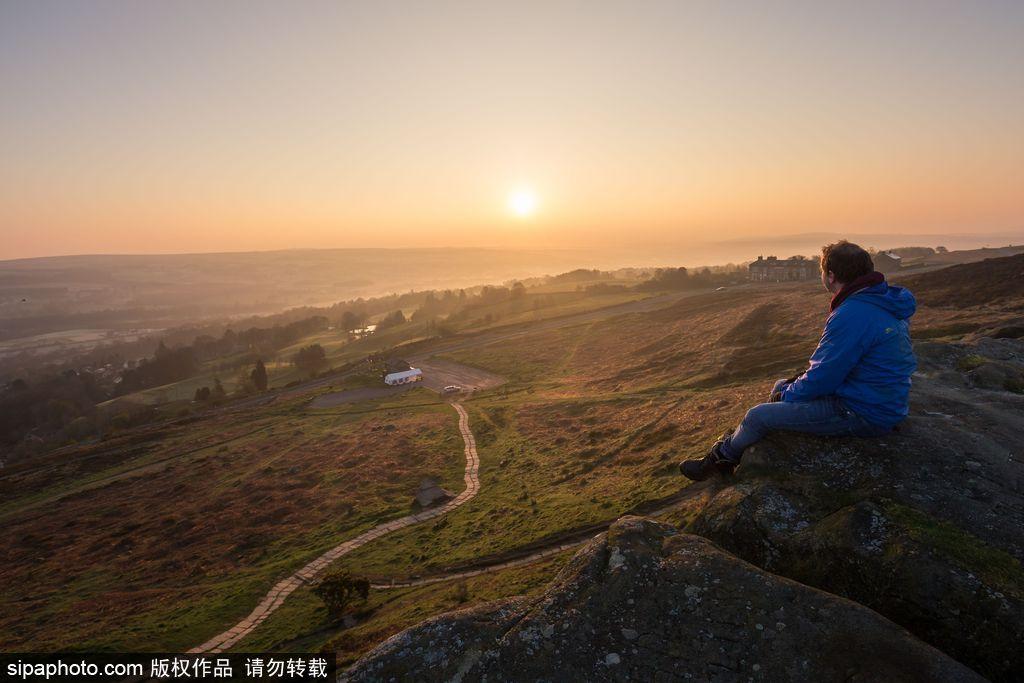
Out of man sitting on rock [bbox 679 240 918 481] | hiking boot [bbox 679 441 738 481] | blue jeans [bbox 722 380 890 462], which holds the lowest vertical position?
hiking boot [bbox 679 441 738 481]

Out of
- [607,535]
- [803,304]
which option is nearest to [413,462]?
[607,535]

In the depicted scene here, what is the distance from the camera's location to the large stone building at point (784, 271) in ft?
358

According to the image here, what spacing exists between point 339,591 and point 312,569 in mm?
7884

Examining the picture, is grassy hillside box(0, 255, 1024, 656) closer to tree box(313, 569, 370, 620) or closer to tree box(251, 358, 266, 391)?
tree box(313, 569, 370, 620)

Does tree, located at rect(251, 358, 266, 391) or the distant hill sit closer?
the distant hill

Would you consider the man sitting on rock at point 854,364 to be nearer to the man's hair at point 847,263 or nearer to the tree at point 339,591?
the man's hair at point 847,263

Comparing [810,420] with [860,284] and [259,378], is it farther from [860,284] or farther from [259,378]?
[259,378]

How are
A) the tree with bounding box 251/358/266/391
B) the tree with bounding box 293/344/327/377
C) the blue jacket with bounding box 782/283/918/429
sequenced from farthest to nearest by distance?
the tree with bounding box 293/344/327/377 < the tree with bounding box 251/358/266/391 < the blue jacket with bounding box 782/283/918/429

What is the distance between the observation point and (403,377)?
75.9 m

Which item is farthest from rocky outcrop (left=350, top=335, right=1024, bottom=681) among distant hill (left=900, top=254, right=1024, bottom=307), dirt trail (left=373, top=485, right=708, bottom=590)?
distant hill (left=900, top=254, right=1024, bottom=307)

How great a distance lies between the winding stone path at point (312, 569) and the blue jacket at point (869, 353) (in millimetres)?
24368

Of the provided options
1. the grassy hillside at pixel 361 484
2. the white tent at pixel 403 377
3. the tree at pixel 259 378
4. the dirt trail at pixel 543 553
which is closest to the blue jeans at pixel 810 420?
the grassy hillside at pixel 361 484

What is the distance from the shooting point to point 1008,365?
15.6m

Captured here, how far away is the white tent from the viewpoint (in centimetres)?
7562
